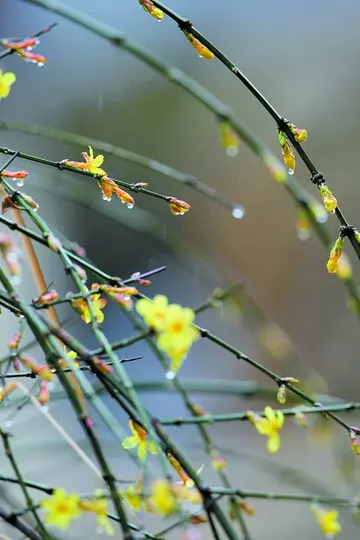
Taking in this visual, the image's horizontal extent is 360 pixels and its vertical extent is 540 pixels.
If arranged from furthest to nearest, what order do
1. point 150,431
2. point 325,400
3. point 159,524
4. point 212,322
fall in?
1. point 212,322
2. point 159,524
3. point 325,400
4. point 150,431

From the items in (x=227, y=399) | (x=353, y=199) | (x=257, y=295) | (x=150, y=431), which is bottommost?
(x=150, y=431)

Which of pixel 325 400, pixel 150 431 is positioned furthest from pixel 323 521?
pixel 325 400

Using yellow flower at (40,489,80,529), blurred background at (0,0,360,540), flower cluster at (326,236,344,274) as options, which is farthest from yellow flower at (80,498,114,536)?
blurred background at (0,0,360,540)

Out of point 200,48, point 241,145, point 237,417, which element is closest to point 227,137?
point 200,48

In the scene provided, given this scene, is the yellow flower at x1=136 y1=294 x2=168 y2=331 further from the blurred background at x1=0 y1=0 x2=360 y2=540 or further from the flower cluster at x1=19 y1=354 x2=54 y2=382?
the blurred background at x1=0 y1=0 x2=360 y2=540

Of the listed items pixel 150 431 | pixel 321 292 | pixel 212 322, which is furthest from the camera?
pixel 321 292

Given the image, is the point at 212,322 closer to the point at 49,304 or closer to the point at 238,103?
the point at 238,103

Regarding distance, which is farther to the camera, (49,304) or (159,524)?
(159,524)

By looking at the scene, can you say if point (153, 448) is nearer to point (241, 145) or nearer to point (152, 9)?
point (152, 9)

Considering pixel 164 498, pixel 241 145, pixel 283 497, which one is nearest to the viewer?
pixel 164 498
